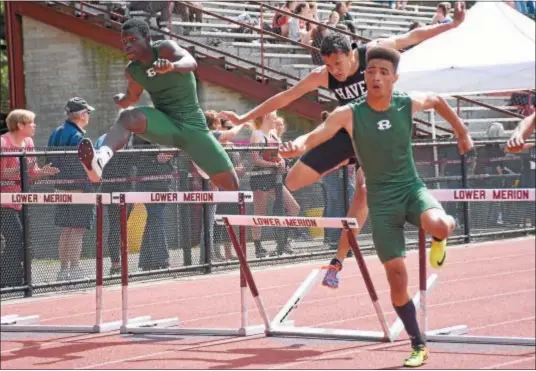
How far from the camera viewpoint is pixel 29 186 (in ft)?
47.1

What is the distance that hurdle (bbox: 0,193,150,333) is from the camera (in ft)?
38.1

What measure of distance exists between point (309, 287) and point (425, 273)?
4.35 feet

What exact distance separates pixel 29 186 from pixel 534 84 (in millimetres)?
6804

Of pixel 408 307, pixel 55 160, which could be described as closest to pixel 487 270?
pixel 55 160

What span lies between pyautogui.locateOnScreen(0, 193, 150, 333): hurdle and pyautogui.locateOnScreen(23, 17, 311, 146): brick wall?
31.5 ft

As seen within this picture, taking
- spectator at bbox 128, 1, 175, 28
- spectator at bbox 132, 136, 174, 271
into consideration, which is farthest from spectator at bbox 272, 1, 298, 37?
spectator at bbox 132, 136, 174, 271

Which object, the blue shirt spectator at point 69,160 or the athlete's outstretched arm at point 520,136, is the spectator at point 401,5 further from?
the athlete's outstretched arm at point 520,136

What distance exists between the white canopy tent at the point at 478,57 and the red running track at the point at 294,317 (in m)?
2.25

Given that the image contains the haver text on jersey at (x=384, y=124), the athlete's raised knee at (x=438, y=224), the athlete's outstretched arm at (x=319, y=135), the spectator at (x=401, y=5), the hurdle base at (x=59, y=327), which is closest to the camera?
the athlete's outstretched arm at (x=319, y=135)

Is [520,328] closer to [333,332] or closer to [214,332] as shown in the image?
[333,332]

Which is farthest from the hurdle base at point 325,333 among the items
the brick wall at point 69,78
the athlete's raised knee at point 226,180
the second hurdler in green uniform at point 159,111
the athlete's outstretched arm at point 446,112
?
the brick wall at point 69,78

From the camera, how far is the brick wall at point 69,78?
21891mm

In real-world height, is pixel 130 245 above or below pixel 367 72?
below

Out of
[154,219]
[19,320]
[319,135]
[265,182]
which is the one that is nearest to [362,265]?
[319,135]
